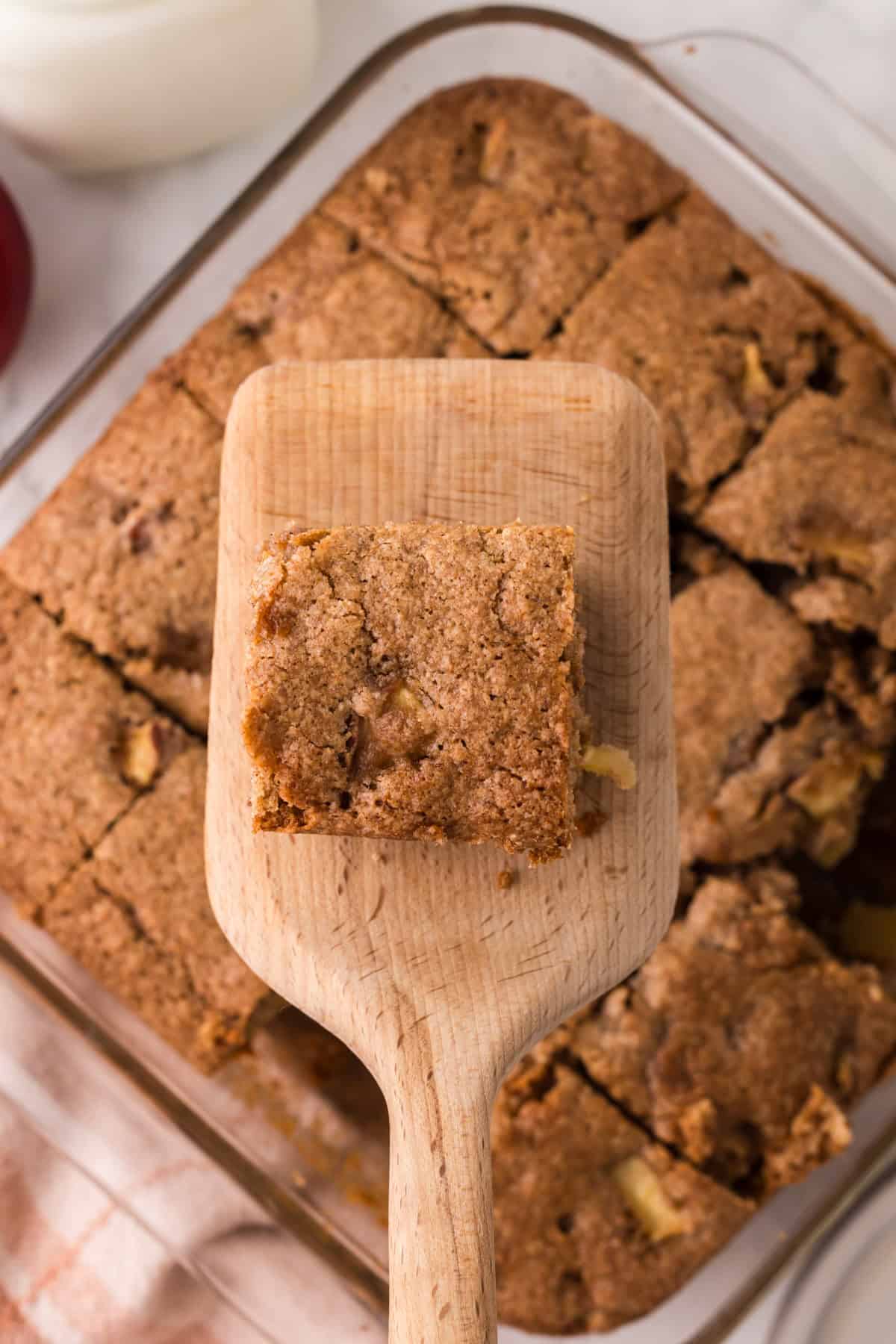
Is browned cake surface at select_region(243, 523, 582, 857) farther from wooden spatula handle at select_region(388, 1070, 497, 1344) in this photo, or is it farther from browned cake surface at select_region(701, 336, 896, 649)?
browned cake surface at select_region(701, 336, 896, 649)

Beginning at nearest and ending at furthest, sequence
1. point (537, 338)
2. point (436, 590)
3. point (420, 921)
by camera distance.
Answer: point (436, 590)
point (420, 921)
point (537, 338)

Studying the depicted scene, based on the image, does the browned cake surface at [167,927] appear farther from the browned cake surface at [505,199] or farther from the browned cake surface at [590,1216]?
the browned cake surface at [505,199]

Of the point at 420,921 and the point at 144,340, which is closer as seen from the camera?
the point at 420,921

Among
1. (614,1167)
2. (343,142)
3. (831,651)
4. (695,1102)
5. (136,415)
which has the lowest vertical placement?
(614,1167)

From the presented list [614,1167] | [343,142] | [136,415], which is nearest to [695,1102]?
[614,1167]

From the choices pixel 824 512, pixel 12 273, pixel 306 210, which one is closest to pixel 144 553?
pixel 12 273

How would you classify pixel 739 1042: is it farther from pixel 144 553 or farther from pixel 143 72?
pixel 143 72

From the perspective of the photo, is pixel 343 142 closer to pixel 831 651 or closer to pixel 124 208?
pixel 124 208
